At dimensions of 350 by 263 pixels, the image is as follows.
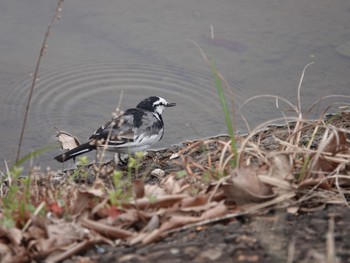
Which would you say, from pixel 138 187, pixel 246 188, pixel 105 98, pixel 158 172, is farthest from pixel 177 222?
pixel 105 98

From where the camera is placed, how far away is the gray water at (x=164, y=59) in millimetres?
7957

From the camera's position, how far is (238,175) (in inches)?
155

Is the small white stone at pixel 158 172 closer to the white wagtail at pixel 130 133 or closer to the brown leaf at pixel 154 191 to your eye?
the white wagtail at pixel 130 133

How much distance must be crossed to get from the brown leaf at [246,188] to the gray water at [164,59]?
3.66m

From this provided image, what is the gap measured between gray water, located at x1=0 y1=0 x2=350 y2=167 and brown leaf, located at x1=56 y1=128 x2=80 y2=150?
16.3 inches

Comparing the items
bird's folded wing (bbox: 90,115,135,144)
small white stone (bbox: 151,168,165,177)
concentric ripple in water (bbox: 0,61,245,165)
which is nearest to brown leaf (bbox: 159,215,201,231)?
small white stone (bbox: 151,168,165,177)

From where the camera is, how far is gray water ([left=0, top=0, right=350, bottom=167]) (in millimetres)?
7957

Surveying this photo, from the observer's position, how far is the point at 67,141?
6.87 meters

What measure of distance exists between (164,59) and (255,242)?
5849 mm

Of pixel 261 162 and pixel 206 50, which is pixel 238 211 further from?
pixel 206 50

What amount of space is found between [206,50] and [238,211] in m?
5.59

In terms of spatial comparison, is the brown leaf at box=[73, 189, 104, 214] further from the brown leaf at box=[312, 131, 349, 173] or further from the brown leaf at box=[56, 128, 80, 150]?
the brown leaf at box=[56, 128, 80, 150]

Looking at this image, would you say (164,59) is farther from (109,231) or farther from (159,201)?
(109,231)

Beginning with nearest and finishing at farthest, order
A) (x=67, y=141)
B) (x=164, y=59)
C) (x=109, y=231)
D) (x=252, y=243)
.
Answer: (x=252, y=243) < (x=109, y=231) < (x=67, y=141) < (x=164, y=59)
